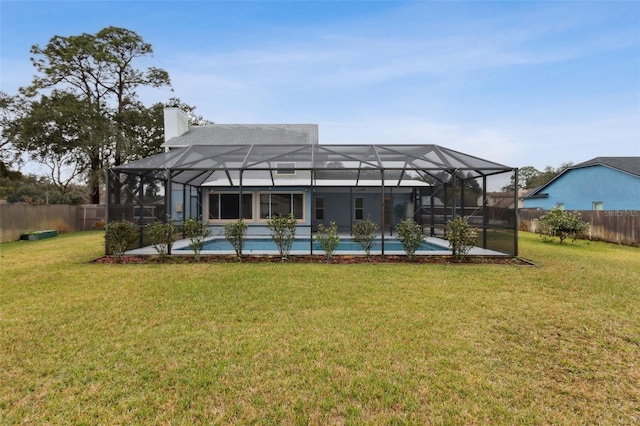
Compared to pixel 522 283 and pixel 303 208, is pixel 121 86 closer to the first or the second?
pixel 303 208

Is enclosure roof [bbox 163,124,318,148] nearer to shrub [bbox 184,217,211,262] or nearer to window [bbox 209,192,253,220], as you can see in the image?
window [bbox 209,192,253,220]

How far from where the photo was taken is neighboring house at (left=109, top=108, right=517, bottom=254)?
30.0 ft

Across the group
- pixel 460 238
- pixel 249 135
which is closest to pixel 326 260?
pixel 460 238

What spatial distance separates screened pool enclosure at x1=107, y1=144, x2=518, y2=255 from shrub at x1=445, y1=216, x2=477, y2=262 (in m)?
1.31

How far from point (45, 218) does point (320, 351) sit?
673 inches

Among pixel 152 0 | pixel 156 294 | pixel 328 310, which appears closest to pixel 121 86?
pixel 152 0

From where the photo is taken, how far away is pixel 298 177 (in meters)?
14.6

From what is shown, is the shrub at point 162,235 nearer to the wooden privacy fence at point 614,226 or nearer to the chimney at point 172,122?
the chimney at point 172,122

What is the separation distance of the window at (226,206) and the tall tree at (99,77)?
10.5 m

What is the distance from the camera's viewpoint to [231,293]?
5.06 metres

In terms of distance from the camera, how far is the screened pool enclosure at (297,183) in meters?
8.80

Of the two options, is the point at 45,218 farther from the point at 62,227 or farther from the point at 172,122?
the point at 172,122

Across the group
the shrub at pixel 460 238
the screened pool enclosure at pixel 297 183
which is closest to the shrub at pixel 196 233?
the screened pool enclosure at pixel 297 183

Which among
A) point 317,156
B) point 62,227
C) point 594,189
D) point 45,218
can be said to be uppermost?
point 317,156
